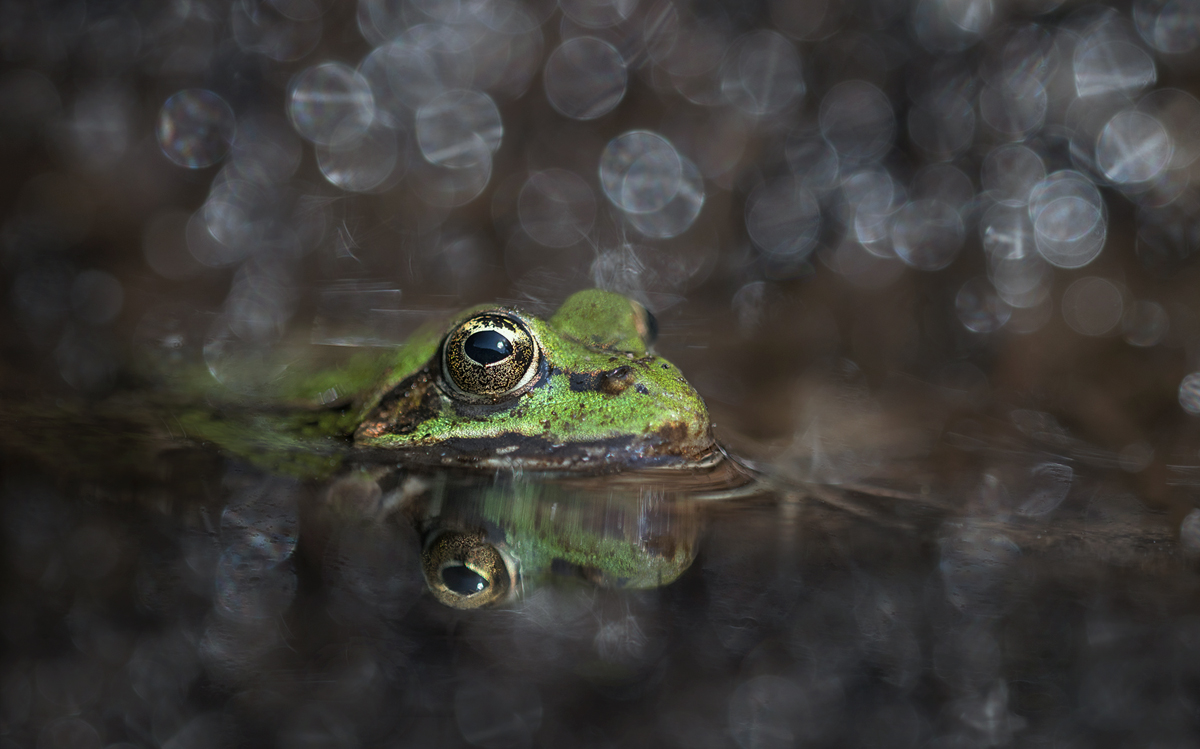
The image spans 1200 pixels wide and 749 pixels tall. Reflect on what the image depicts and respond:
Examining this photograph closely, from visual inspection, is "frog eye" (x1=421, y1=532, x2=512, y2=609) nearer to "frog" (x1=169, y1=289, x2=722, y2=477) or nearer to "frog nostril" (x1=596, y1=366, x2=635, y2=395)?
"frog" (x1=169, y1=289, x2=722, y2=477)

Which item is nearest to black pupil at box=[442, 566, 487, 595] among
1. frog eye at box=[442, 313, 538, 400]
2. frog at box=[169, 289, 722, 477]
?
frog at box=[169, 289, 722, 477]

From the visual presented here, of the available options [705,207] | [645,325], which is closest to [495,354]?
[645,325]

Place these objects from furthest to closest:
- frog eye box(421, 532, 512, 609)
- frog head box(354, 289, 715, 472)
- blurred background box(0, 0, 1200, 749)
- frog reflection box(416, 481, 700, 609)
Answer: blurred background box(0, 0, 1200, 749), frog head box(354, 289, 715, 472), frog reflection box(416, 481, 700, 609), frog eye box(421, 532, 512, 609)

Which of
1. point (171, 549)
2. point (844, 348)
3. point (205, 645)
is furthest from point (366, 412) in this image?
point (844, 348)

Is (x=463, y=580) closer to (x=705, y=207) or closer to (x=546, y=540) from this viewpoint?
(x=546, y=540)

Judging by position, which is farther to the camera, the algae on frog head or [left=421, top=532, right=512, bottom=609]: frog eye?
the algae on frog head

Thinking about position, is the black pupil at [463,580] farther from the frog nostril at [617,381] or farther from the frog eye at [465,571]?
the frog nostril at [617,381]

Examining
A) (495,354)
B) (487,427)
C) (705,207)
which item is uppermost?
(495,354)
